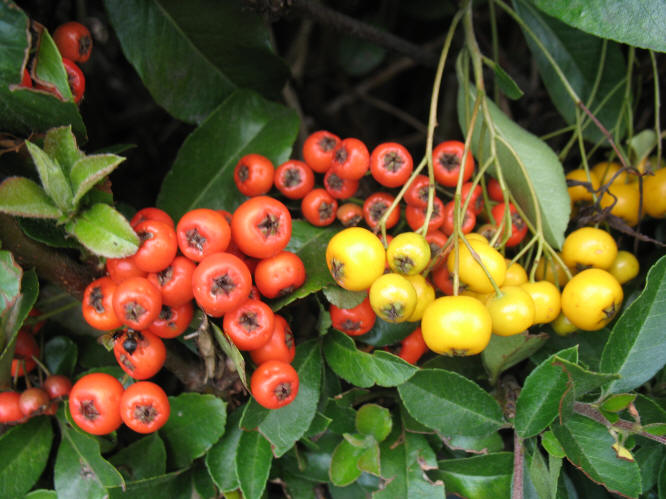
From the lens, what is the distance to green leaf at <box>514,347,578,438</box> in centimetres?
106

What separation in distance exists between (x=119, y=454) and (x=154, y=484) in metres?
0.13

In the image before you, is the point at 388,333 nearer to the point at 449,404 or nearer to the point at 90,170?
the point at 449,404

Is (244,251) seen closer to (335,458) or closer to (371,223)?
(371,223)

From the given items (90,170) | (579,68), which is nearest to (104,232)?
(90,170)

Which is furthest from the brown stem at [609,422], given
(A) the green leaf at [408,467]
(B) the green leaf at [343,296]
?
(B) the green leaf at [343,296]

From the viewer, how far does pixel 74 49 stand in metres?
1.19

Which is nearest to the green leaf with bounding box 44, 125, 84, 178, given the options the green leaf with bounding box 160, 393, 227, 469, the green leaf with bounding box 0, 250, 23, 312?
the green leaf with bounding box 0, 250, 23, 312

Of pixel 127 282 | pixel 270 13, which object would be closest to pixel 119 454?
pixel 127 282

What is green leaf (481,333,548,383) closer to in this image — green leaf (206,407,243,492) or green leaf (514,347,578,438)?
green leaf (514,347,578,438)

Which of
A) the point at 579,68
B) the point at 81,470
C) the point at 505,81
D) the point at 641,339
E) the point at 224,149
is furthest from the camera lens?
the point at 579,68

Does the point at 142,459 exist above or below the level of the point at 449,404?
below

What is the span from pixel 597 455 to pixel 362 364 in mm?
500

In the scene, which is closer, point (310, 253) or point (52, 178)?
point (52, 178)

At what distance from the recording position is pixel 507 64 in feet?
6.16
